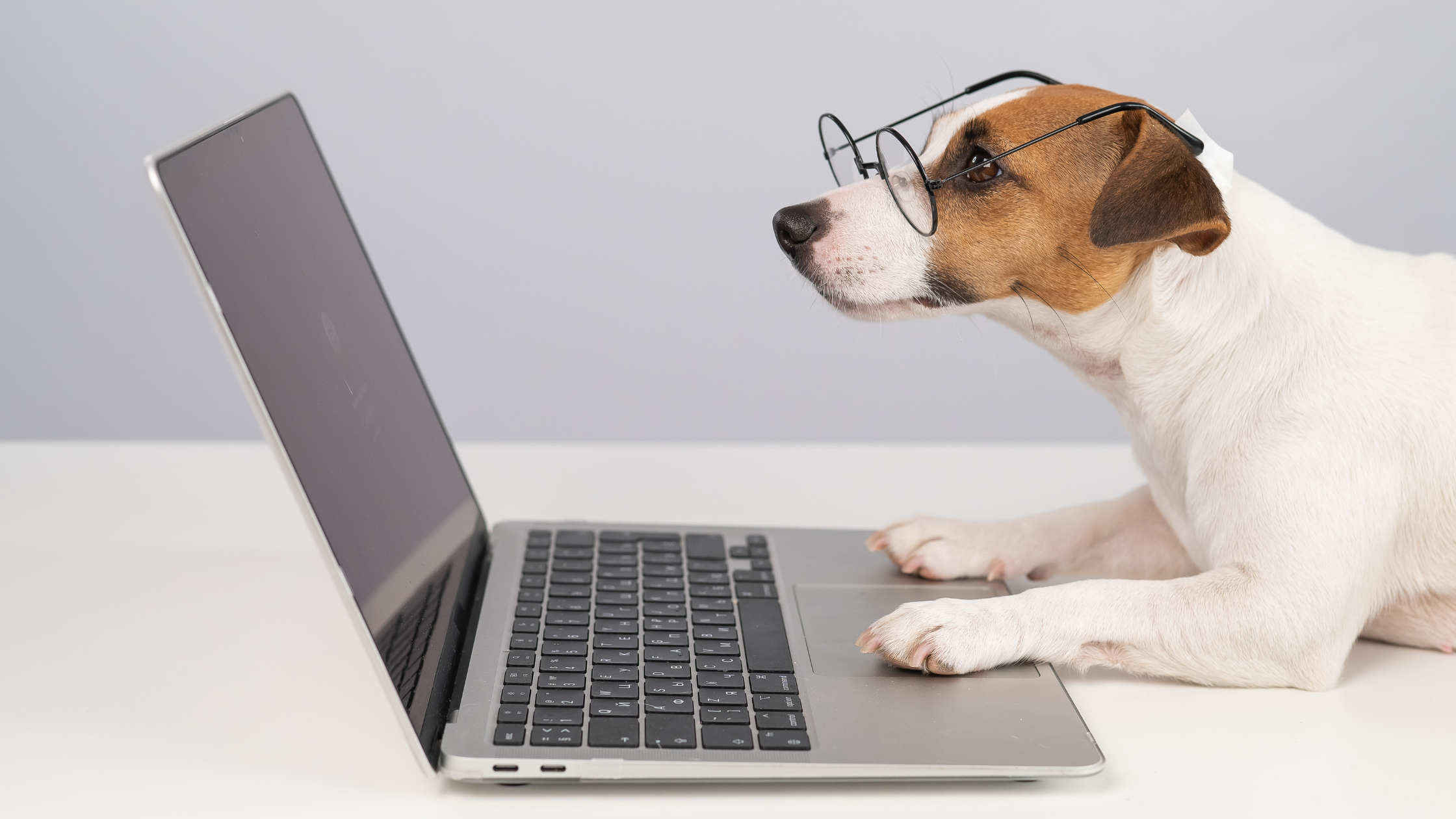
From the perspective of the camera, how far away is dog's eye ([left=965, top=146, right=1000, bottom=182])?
136cm

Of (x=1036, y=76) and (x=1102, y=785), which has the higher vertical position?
(x=1036, y=76)

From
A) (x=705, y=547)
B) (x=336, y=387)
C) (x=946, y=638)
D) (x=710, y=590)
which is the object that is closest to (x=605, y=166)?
(x=705, y=547)

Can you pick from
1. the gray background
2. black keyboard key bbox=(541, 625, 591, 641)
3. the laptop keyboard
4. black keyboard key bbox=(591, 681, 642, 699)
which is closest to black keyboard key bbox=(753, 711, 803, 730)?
the laptop keyboard

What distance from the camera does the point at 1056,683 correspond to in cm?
113

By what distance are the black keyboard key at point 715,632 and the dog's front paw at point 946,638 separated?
0.12 m

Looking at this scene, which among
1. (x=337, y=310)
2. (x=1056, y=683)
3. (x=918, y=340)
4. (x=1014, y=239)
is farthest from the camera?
(x=918, y=340)

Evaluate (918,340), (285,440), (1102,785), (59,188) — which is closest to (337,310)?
(285,440)

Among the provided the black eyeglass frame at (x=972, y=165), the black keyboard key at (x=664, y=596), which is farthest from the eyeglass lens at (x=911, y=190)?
the black keyboard key at (x=664, y=596)

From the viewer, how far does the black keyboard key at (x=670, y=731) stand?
3.19ft

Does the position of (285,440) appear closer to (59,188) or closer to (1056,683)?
(1056,683)

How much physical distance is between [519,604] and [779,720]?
36 centimetres

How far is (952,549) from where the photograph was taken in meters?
1.46

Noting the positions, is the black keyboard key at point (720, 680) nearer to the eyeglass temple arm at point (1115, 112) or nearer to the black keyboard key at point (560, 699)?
the black keyboard key at point (560, 699)

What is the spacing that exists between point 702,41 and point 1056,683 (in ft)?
8.99
